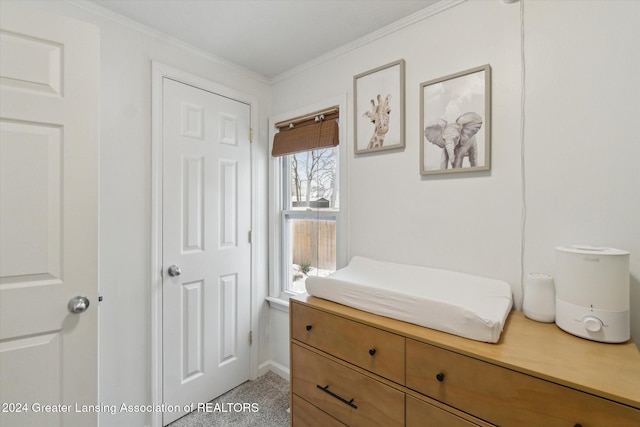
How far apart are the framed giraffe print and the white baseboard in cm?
184

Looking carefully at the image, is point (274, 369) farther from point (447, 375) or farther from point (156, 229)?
point (447, 375)

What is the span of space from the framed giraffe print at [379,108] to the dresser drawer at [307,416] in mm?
1495

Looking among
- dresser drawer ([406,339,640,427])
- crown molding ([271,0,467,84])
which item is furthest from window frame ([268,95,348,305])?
dresser drawer ([406,339,640,427])

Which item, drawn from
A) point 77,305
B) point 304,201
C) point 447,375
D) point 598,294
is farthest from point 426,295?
point 77,305

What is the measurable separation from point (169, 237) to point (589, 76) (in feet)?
7.55

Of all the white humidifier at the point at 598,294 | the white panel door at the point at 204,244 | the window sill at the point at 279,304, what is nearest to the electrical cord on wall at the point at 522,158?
the white humidifier at the point at 598,294

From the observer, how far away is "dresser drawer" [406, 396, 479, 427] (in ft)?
3.14

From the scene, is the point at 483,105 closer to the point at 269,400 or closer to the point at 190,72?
the point at 190,72

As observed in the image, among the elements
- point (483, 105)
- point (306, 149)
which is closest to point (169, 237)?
point (306, 149)

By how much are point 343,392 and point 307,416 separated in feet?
1.06

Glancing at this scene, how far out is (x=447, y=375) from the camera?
0.98 m

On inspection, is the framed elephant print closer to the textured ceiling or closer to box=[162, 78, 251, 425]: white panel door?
the textured ceiling

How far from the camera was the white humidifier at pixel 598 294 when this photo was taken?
3.05 ft

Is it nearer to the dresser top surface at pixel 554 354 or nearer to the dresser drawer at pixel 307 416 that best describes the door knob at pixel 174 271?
the dresser drawer at pixel 307 416
